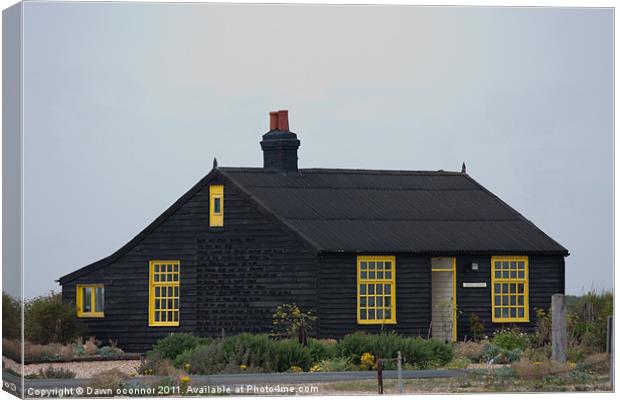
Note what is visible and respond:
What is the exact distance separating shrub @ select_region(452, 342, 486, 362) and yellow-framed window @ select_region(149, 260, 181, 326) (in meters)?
5.98

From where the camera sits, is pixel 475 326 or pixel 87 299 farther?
pixel 87 299

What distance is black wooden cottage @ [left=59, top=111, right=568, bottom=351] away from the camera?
42.8m

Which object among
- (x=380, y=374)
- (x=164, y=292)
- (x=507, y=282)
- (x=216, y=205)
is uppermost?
(x=216, y=205)

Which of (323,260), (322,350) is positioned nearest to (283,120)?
(323,260)

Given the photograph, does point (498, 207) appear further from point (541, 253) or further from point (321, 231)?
point (321, 231)

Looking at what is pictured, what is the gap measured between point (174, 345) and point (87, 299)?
555 cm

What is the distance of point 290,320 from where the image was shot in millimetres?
42562

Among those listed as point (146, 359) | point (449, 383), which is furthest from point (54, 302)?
point (449, 383)

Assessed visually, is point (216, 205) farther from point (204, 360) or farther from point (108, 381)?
point (108, 381)

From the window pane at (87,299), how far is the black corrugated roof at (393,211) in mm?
4268

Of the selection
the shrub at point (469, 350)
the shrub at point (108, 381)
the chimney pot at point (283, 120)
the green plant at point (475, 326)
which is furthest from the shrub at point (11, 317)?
the green plant at point (475, 326)

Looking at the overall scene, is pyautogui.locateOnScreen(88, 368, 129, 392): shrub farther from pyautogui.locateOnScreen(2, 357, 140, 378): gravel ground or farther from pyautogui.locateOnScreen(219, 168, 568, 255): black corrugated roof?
pyautogui.locateOnScreen(219, 168, 568, 255): black corrugated roof

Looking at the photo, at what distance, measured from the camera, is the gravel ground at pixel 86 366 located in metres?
37.9

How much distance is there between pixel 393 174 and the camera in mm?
44625
